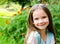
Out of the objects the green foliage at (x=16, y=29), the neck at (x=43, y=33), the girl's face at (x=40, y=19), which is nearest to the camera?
the girl's face at (x=40, y=19)

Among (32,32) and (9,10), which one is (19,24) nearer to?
(32,32)

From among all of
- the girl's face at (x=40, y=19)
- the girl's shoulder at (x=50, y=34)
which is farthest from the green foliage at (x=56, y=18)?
the girl's face at (x=40, y=19)

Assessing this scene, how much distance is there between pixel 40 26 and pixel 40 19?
0.33 ft

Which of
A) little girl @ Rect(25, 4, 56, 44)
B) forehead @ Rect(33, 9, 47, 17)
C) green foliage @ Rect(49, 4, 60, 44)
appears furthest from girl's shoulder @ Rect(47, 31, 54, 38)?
green foliage @ Rect(49, 4, 60, 44)

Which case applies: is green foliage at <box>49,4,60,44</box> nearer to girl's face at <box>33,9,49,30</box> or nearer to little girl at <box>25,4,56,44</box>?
little girl at <box>25,4,56,44</box>

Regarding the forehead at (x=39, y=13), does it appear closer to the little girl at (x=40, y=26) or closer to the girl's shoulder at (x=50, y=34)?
the little girl at (x=40, y=26)

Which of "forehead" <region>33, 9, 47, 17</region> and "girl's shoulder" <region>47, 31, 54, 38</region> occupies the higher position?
"forehead" <region>33, 9, 47, 17</region>

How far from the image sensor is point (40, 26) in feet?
8.41

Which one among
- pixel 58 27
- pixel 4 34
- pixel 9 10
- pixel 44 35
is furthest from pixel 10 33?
pixel 9 10

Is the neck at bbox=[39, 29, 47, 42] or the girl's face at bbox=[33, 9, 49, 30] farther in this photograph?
the neck at bbox=[39, 29, 47, 42]

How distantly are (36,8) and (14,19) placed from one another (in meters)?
2.08

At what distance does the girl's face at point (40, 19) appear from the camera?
8.20 ft

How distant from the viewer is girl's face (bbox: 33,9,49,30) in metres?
2.50

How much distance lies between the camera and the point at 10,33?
469 cm
